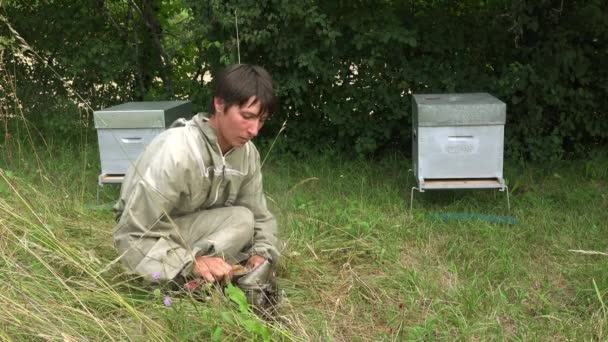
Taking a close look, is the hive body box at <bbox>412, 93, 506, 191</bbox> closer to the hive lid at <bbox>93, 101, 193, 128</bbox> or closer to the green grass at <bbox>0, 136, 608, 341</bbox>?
the green grass at <bbox>0, 136, 608, 341</bbox>

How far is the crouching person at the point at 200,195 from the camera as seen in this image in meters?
2.66

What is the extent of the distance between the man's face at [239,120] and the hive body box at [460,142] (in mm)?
1832

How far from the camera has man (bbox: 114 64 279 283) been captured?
8.71ft

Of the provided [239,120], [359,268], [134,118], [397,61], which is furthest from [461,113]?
[134,118]

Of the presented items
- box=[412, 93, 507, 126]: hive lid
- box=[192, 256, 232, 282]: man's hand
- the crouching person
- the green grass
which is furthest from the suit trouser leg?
box=[412, 93, 507, 126]: hive lid

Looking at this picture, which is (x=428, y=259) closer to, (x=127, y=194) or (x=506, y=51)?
(x=127, y=194)

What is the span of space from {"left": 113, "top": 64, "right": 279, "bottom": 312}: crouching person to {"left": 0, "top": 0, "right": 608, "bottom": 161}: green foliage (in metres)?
2.63

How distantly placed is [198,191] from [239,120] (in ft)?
1.22

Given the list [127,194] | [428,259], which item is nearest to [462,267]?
[428,259]

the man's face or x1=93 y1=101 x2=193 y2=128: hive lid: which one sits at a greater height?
the man's face

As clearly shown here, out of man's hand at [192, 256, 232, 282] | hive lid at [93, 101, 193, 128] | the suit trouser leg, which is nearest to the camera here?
man's hand at [192, 256, 232, 282]

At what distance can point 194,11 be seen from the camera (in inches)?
221

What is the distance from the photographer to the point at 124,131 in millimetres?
4504

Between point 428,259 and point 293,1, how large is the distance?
2.55 metres
